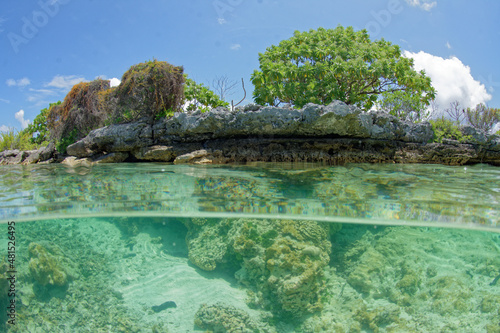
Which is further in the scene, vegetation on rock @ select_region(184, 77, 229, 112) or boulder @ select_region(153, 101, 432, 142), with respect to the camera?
vegetation on rock @ select_region(184, 77, 229, 112)

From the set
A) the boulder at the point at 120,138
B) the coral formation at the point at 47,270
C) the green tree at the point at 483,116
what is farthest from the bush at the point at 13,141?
the green tree at the point at 483,116

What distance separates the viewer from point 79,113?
53.0ft

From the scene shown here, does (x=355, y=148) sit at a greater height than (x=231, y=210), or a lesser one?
greater

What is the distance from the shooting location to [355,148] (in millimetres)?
10680

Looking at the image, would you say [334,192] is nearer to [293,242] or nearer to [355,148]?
[293,242]

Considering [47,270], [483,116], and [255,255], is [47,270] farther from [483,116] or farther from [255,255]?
[483,116]

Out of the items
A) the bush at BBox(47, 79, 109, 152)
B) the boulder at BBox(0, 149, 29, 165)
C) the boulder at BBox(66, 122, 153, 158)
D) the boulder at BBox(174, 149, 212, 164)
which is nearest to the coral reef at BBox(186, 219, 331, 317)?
the boulder at BBox(174, 149, 212, 164)

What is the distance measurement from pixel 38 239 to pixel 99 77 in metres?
12.5

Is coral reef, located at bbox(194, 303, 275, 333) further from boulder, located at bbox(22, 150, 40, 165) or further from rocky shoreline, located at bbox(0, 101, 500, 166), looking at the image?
boulder, located at bbox(22, 150, 40, 165)

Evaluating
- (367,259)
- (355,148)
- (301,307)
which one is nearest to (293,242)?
(301,307)

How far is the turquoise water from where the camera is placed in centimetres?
521

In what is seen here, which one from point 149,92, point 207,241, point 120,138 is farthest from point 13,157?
point 207,241

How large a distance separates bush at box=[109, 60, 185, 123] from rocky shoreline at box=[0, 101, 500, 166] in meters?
1.02

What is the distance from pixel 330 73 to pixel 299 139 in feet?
20.2
